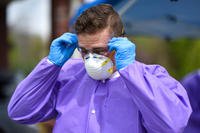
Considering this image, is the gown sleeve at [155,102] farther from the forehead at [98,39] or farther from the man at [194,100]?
the man at [194,100]

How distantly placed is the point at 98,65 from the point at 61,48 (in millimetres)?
258

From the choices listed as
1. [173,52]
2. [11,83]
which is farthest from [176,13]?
[173,52]

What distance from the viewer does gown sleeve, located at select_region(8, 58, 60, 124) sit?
10.1 ft

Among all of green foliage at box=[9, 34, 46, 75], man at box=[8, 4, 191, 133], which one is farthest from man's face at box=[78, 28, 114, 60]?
green foliage at box=[9, 34, 46, 75]

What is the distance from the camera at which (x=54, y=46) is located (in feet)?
9.99

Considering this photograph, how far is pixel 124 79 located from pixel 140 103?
140 mm

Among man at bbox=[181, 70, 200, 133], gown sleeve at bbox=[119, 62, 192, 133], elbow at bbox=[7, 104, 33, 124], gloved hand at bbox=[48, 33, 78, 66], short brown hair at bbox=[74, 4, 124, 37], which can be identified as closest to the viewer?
gown sleeve at bbox=[119, 62, 192, 133]

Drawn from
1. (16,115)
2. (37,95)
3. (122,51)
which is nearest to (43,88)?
(37,95)

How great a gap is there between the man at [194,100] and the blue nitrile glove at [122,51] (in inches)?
91.6

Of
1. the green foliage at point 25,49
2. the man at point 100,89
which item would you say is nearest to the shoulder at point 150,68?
the man at point 100,89

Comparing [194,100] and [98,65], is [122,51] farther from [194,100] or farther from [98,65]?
[194,100]

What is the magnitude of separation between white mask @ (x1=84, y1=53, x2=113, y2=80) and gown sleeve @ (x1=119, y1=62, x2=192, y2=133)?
0.54 feet

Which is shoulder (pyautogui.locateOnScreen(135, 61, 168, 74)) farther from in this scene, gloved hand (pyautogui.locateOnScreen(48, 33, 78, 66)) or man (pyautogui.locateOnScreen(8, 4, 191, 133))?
A: gloved hand (pyautogui.locateOnScreen(48, 33, 78, 66))

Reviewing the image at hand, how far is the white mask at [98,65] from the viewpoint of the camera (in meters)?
2.94
